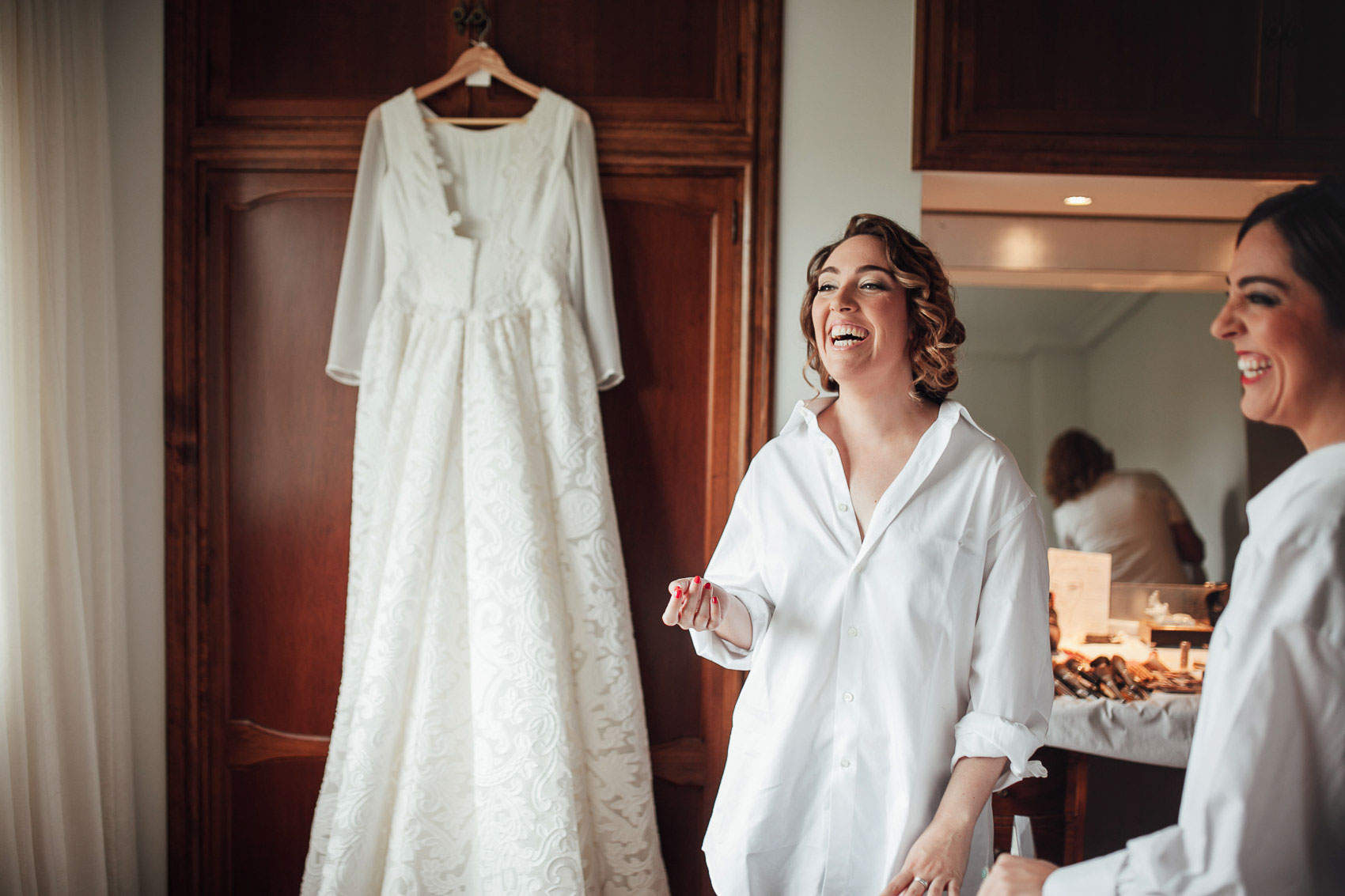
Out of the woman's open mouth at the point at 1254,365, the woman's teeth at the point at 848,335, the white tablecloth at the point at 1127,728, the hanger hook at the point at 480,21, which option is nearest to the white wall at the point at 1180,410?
the white tablecloth at the point at 1127,728

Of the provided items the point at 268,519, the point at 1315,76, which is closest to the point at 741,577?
the point at 268,519

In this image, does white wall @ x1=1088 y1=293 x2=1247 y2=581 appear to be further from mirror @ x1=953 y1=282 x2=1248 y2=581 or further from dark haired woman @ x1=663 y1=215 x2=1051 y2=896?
dark haired woman @ x1=663 y1=215 x2=1051 y2=896

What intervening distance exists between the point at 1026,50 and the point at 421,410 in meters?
1.69

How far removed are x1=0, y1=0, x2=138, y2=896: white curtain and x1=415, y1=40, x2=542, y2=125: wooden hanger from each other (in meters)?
0.77

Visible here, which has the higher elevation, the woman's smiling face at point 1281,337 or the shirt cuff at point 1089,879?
the woman's smiling face at point 1281,337

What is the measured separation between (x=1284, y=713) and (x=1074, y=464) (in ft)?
5.29

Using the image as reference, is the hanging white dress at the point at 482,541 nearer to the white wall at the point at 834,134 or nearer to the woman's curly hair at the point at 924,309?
the white wall at the point at 834,134

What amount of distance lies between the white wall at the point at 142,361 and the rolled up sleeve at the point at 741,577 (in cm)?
151

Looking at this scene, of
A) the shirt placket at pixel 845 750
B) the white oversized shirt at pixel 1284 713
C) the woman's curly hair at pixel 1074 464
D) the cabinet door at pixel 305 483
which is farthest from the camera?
the woman's curly hair at pixel 1074 464

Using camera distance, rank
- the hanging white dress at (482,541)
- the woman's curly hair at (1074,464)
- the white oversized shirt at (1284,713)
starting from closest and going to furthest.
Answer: the white oversized shirt at (1284,713)
the hanging white dress at (482,541)
the woman's curly hair at (1074,464)

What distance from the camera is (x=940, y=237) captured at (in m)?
2.18

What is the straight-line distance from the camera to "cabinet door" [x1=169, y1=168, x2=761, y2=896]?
204 centimetres

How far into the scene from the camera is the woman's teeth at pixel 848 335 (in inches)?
51.2

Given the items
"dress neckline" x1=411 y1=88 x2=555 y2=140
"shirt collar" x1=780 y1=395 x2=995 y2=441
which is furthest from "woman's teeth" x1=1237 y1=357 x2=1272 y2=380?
"dress neckline" x1=411 y1=88 x2=555 y2=140
